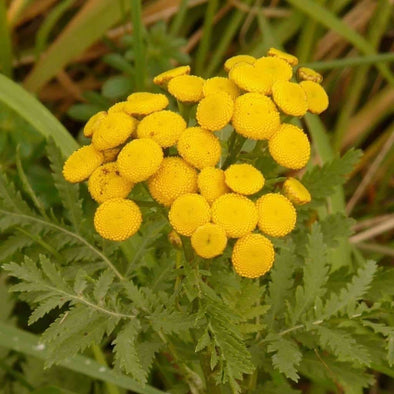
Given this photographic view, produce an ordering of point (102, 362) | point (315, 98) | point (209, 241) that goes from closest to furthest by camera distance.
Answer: point (209, 241) → point (315, 98) → point (102, 362)

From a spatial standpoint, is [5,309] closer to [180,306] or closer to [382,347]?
[180,306]

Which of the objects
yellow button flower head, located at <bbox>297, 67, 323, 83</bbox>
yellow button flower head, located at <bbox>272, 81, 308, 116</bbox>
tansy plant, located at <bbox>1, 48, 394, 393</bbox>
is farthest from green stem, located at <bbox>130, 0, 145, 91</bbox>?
yellow button flower head, located at <bbox>272, 81, 308, 116</bbox>

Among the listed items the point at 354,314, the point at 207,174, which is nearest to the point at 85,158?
the point at 207,174

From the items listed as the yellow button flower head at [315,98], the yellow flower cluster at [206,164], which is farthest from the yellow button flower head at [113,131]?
the yellow button flower head at [315,98]

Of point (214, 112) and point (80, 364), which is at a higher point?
point (214, 112)

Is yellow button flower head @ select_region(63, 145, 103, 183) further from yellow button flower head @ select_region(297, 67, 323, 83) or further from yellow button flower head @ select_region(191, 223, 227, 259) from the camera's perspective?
yellow button flower head @ select_region(297, 67, 323, 83)

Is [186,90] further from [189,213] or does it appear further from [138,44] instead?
[138,44]

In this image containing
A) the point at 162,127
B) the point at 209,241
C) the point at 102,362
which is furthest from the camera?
the point at 102,362

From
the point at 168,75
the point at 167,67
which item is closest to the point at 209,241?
the point at 168,75
